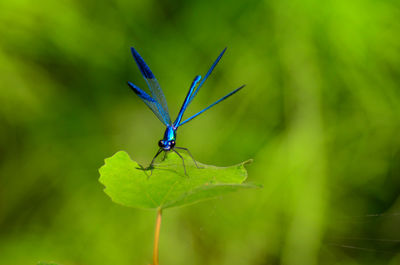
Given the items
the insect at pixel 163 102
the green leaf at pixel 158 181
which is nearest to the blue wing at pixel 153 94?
the insect at pixel 163 102

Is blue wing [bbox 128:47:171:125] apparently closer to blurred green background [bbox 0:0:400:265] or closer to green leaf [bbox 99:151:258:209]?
green leaf [bbox 99:151:258:209]

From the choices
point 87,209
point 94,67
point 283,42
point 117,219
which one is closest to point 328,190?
point 283,42

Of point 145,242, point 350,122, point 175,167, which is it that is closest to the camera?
point 175,167

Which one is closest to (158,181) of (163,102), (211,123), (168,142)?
(168,142)

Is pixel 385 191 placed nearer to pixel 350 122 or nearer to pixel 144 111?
pixel 350 122

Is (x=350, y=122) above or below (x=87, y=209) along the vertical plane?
above

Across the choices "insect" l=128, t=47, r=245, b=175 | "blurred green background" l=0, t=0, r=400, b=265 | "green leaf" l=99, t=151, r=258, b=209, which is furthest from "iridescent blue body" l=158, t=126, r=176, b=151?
"blurred green background" l=0, t=0, r=400, b=265
